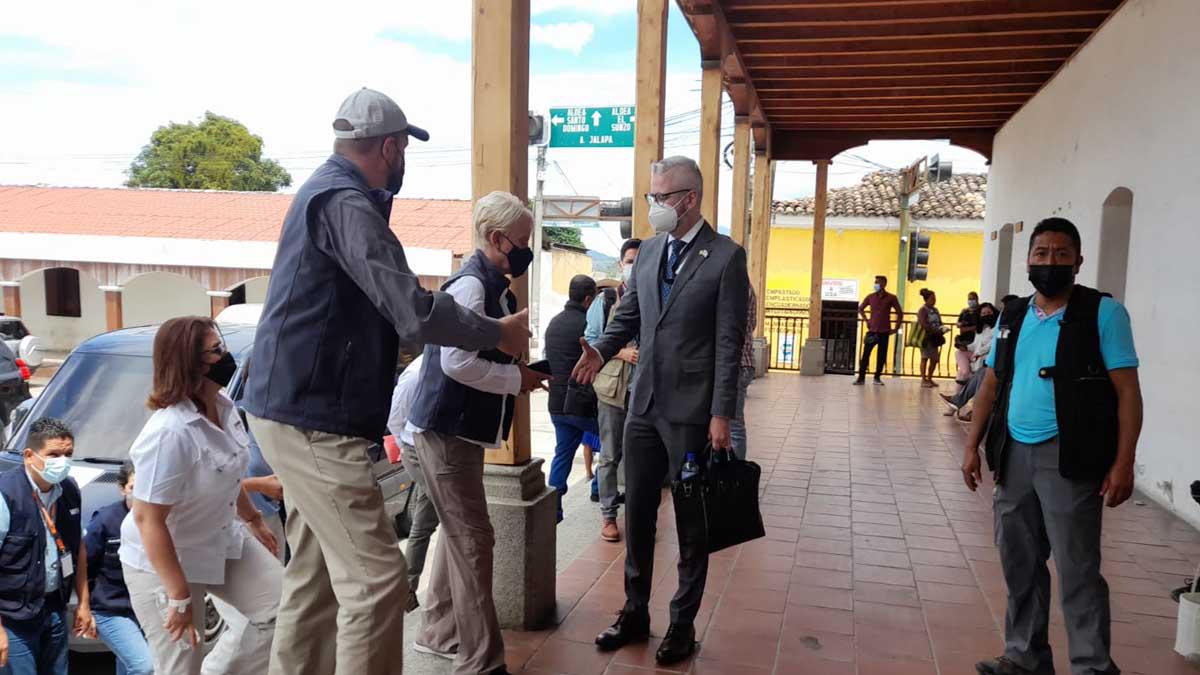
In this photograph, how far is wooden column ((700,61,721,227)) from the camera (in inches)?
286

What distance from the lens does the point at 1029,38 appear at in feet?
29.1

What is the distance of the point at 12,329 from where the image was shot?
12.0m

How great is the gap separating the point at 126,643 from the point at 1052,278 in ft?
12.2

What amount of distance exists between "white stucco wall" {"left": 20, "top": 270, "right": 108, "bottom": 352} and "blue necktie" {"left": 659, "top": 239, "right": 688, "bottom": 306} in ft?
77.7

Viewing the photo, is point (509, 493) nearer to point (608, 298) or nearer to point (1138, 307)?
point (608, 298)

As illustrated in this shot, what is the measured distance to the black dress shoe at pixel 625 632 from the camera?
320 cm

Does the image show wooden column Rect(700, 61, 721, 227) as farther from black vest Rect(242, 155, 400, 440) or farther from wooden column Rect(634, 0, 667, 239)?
black vest Rect(242, 155, 400, 440)

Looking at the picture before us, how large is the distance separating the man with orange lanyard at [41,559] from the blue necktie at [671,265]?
2.49m

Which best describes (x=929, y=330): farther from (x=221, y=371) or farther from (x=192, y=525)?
(x=192, y=525)

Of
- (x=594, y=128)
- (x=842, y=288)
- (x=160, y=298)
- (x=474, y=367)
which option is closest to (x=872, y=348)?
(x=594, y=128)

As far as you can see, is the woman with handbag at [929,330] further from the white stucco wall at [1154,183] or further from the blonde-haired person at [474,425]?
the blonde-haired person at [474,425]

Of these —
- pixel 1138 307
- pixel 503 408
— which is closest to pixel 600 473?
pixel 503 408

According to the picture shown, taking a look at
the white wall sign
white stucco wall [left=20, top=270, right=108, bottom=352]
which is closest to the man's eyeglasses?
the white wall sign

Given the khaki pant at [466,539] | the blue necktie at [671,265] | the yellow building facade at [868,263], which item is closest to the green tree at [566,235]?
the yellow building facade at [868,263]
